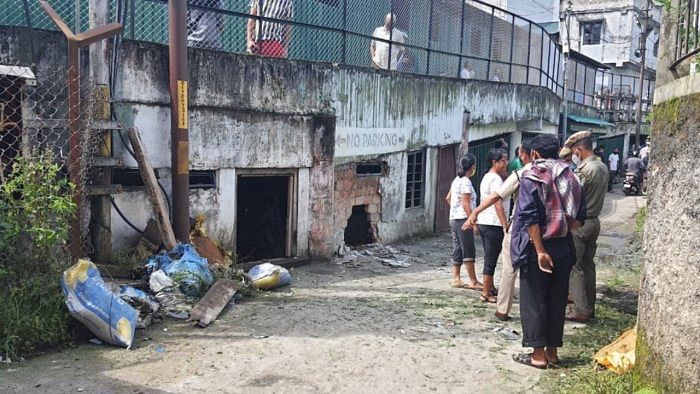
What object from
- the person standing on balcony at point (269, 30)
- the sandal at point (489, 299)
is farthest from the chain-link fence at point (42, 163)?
the sandal at point (489, 299)

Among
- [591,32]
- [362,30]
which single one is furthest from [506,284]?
[591,32]

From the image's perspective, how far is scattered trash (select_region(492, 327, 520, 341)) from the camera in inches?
211

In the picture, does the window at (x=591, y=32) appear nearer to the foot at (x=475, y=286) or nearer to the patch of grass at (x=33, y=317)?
the foot at (x=475, y=286)

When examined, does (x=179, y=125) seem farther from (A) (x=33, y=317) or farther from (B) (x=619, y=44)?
(B) (x=619, y=44)

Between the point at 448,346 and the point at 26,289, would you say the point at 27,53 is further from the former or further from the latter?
the point at 448,346

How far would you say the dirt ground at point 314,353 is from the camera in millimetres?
4164

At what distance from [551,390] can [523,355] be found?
0.57 meters

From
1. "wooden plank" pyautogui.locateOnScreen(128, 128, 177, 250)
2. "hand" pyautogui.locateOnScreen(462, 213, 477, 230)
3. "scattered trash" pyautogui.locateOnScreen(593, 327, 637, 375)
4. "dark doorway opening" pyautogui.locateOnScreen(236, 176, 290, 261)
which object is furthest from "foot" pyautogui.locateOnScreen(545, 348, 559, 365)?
"dark doorway opening" pyautogui.locateOnScreen(236, 176, 290, 261)

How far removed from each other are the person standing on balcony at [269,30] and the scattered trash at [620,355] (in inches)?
225

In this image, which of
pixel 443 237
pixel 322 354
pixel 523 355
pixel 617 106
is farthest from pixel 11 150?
pixel 617 106

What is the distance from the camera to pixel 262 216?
8750mm

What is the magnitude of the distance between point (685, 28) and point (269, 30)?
17.9 feet

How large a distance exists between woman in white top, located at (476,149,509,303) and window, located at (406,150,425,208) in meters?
4.23

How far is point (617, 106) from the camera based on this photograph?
A: 31.2 meters
